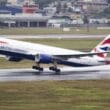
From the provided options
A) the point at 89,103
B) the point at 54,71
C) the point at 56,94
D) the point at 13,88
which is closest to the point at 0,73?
the point at 54,71

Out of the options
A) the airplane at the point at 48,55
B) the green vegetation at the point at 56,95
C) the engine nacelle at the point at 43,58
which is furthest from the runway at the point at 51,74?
the green vegetation at the point at 56,95

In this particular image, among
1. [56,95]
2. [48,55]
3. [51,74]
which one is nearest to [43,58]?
[48,55]

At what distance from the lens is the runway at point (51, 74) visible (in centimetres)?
5416

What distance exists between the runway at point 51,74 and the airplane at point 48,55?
0.79 metres

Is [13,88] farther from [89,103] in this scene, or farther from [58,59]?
[58,59]

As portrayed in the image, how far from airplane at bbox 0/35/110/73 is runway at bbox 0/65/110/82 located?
0.79 meters

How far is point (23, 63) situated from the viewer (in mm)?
71375

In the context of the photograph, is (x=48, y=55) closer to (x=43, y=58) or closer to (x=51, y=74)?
(x=43, y=58)

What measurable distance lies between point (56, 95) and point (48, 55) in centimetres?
1805

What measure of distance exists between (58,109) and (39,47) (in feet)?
82.4

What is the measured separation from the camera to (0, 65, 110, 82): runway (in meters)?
54.2

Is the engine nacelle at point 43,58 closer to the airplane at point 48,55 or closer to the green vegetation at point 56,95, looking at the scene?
the airplane at point 48,55

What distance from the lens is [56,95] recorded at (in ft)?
139

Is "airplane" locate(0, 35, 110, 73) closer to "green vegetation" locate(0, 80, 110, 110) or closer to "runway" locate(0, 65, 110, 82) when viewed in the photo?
"runway" locate(0, 65, 110, 82)
